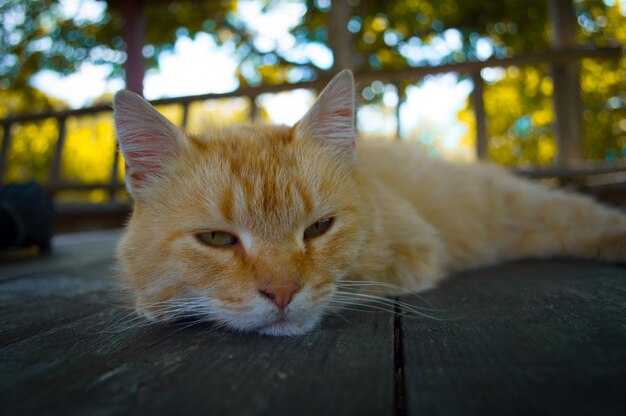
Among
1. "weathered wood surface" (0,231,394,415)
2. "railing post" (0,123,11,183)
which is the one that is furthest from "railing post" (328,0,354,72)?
"railing post" (0,123,11,183)

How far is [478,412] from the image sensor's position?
A: 2.42ft

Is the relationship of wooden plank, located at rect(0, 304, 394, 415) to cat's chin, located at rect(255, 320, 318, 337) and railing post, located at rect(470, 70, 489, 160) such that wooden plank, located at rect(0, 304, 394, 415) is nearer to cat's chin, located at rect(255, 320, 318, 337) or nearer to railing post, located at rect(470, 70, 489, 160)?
cat's chin, located at rect(255, 320, 318, 337)

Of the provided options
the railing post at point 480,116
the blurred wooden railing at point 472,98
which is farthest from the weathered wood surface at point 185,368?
the blurred wooden railing at point 472,98

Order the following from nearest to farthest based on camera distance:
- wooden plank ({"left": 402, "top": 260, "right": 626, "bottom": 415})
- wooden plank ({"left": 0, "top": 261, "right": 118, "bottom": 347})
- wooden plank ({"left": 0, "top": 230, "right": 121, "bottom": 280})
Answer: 1. wooden plank ({"left": 402, "top": 260, "right": 626, "bottom": 415})
2. wooden plank ({"left": 0, "top": 261, "right": 118, "bottom": 347})
3. wooden plank ({"left": 0, "top": 230, "right": 121, "bottom": 280})

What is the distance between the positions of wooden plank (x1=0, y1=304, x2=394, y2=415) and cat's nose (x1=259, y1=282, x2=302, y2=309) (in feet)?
0.35

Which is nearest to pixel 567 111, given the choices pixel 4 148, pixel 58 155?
pixel 58 155

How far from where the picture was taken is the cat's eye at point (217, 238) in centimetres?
145

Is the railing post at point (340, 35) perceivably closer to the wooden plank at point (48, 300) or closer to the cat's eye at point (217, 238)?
the wooden plank at point (48, 300)

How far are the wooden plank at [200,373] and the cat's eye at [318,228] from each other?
0.36 m

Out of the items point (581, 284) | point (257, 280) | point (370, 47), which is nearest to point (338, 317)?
point (257, 280)

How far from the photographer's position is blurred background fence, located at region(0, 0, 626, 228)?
4.90 meters

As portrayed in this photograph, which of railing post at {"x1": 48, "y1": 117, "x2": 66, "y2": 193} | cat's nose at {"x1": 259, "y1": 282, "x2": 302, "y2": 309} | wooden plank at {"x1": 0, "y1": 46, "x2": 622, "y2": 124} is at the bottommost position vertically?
cat's nose at {"x1": 259, "y1": 282, "x2": 302, "y2": 309}

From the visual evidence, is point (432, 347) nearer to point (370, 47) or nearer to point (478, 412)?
point (478, 412)

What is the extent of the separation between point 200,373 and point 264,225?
56 centimetres
